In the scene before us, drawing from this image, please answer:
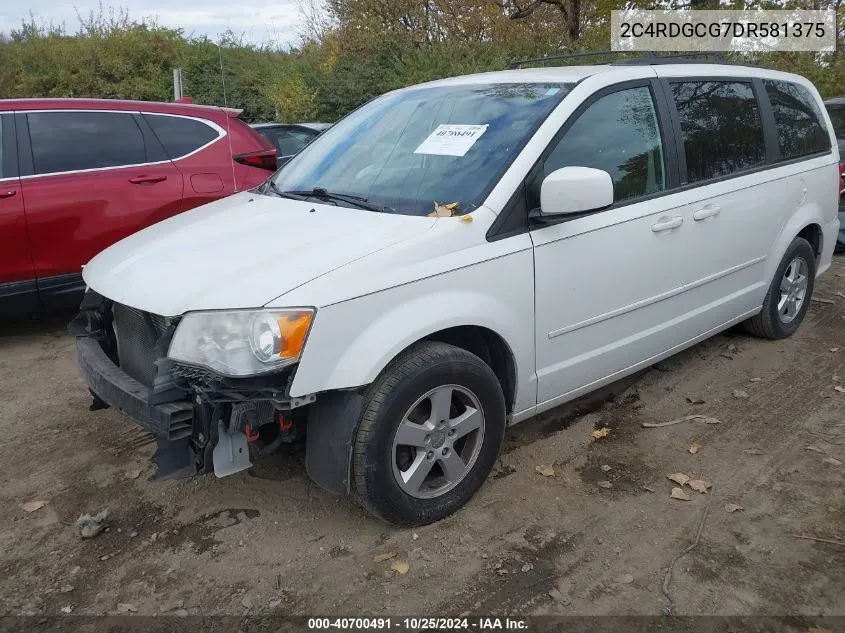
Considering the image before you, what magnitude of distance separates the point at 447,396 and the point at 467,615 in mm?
821

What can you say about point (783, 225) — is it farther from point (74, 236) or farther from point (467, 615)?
point (74, 236)

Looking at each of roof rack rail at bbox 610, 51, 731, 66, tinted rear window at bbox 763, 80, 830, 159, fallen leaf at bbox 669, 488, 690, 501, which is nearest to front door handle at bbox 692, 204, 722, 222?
roof rack rail at bbox 610, 51, 731, 66

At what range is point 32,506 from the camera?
3354 mm

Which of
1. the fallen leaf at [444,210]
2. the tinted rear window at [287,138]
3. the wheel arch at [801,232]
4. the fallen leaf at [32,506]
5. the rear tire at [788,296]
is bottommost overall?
the fallen leaf at [32,506]

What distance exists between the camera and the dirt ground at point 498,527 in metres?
2.71

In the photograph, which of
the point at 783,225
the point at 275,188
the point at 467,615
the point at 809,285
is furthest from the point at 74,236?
the point at 809,285

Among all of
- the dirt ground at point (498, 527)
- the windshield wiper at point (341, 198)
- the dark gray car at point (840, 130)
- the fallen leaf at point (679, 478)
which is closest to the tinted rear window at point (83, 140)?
the dirt ground at point (498, 527)

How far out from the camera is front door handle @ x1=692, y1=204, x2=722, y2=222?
397cm

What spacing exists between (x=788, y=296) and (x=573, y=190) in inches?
115

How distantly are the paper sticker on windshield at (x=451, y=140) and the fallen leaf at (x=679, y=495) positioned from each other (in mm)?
1803

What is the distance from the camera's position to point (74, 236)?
207 inches

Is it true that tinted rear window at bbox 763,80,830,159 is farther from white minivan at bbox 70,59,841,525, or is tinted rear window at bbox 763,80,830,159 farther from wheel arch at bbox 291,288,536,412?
wheel arch at bbox 291,288,536,412

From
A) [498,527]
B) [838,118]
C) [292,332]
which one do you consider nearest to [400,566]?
[498,527]

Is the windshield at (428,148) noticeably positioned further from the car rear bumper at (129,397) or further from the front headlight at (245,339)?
the car rear bumper at (129,397)
